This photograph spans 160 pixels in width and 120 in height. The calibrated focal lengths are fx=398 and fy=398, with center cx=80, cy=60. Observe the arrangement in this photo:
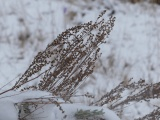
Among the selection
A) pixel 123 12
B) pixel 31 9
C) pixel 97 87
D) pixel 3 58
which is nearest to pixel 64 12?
pixel 31 9

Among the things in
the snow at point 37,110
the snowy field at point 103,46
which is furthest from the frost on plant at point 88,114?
the snowy field at point 103,46

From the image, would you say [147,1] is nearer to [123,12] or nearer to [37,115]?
[123,12]

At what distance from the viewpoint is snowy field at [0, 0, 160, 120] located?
11.7 ft

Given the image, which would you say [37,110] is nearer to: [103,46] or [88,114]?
[88,114]

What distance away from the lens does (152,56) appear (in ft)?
13.2

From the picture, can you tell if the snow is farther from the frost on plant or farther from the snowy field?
the snowy field

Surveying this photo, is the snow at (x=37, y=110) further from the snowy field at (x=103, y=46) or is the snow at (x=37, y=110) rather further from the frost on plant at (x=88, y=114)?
the snowy field at (x=103, y=46)

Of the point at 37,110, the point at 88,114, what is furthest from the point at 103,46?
the point at 37,110

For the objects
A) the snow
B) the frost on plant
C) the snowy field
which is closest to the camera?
the snow

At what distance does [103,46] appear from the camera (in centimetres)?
420

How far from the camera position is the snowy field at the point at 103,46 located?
355 centimetres

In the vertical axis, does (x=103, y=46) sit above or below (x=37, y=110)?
above

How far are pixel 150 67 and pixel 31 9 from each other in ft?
5.78

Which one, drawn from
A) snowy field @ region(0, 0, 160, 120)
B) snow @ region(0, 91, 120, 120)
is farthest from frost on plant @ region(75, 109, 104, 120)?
snowy field @ region(0, 0, 160, 120)
